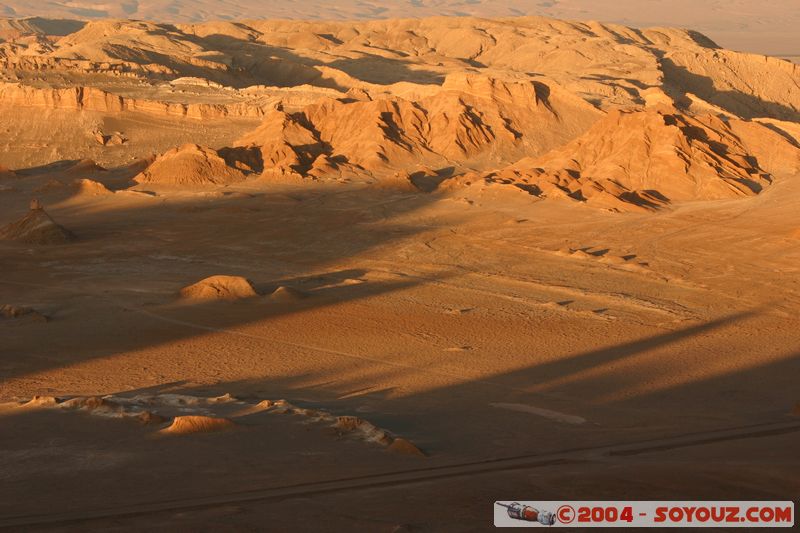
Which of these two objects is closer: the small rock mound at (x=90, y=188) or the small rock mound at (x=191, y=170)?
the small rock mound at (x=90, y=188)

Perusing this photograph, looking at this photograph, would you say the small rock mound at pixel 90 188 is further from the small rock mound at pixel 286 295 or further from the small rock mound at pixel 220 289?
the small rock mound at pixel 286 295

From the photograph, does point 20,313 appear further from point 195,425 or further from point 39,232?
point 39,232

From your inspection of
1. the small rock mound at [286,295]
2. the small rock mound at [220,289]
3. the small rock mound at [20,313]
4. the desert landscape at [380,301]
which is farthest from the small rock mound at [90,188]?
the small rock mound at [20,313]

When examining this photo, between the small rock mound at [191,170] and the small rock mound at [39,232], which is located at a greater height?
the small rock mound at [39,232]

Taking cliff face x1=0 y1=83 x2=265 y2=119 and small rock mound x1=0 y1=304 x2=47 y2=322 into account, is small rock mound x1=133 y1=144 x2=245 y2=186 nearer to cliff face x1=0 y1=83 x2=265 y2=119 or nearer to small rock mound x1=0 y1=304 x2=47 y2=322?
cliff face x1=0 y1=83 x2=265 y2=119

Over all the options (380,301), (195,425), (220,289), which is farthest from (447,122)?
(195,425)

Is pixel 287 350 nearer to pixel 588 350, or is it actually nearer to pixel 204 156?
pixel 588 350

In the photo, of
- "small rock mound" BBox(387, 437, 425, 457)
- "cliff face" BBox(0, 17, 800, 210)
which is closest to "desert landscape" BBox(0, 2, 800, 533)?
"small rock mound" BBox(387, 437, 425, 457)
